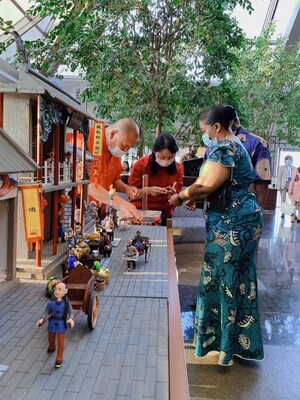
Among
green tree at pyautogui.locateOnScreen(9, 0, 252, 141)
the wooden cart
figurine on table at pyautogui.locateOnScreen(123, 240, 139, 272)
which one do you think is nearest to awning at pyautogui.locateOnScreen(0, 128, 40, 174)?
the wooden cart

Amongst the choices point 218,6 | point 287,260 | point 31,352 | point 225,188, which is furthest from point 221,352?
point 218,6

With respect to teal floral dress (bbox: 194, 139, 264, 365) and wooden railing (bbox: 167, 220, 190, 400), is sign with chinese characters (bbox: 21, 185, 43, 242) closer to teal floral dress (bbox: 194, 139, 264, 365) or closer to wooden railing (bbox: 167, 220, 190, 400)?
wooden railing (bbox: 167, 220, 190, 400)

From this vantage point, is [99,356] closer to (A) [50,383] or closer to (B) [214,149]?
(A) [50,383]

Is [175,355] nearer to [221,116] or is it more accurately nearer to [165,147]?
[221,116]

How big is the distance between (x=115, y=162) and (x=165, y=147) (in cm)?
46

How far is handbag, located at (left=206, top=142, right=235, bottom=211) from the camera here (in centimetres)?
228

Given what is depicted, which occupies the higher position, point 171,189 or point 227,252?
point 171,189

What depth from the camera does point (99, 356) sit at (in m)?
1.42

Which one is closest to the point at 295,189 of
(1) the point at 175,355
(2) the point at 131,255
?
(2) the point at 131,255

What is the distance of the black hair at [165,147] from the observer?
341cm

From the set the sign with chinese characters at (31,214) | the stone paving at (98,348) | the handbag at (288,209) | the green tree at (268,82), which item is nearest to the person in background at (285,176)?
the handbag at (288,209)

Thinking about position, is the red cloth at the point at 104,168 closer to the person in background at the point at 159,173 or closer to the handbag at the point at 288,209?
the person in background at the point at 159,173

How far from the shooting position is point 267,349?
9.38 ft

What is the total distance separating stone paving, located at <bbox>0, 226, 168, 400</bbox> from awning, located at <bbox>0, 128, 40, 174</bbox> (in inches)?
25.5
